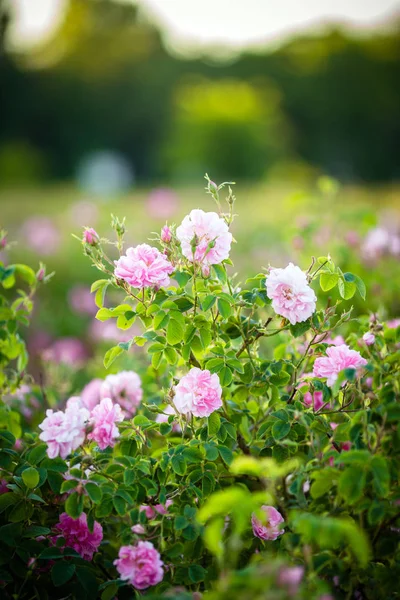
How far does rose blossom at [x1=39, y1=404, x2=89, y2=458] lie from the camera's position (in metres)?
1.33

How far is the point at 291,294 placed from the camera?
1373 mm

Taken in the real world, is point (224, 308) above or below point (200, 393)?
above

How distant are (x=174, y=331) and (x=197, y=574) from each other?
1.94 feet

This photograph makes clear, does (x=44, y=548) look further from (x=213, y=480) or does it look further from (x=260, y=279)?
(x=260, y=279)

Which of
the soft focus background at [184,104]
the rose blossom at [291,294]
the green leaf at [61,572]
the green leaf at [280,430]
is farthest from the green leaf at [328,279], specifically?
the soft focus background at [184,104]

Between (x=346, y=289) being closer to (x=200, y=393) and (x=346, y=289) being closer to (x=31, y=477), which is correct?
(x=200, y=393)

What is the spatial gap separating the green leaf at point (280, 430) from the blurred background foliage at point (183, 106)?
23994mm

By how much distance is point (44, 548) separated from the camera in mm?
1434

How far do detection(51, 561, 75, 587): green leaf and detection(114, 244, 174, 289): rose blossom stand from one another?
2.37 ft

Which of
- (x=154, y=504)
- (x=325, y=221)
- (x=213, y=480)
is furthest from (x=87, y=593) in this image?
(x=325, y=221)

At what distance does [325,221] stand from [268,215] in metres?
4.02

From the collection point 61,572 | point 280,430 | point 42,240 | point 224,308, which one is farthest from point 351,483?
point 42,240

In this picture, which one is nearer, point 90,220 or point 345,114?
point 90,220

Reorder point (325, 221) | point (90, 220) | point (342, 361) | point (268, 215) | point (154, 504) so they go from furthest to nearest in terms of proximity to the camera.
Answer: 1. point (268, 215)
2. point (90, 220)
3. point (325, 221)
4. point (154, 504)
5. point (342, 361)
